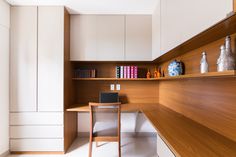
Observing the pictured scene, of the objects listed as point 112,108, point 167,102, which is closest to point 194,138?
point 112,108

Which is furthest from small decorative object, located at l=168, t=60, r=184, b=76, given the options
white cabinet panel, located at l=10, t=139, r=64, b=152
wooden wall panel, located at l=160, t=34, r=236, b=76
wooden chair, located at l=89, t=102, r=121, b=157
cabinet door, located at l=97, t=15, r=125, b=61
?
white cabinet panel, located at l=10, t=139, r=64, b=152

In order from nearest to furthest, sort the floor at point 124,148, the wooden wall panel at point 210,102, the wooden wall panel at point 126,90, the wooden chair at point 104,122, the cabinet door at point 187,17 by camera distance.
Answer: the cabinet door at point 187,17 < the wooden wall panel at point 210,102 < the wooden chair at point 104,122 < the floor at point 124,148 < the wooden wall panel at point 126,90

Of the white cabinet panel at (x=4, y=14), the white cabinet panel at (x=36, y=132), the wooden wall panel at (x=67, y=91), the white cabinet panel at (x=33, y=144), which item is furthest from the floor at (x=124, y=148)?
the white cabinet panel at (x=4, y=14)

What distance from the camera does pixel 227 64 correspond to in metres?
0.88

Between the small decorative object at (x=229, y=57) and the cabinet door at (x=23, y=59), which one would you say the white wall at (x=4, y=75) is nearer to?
the cabinet door at (x=23, y=59)

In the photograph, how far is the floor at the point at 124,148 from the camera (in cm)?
215

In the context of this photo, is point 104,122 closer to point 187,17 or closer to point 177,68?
point 177,68

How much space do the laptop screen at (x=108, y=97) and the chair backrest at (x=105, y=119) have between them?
57 centimetres

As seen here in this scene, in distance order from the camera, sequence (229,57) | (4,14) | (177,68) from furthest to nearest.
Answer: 1. (4,14)
2. (177,68)
3. (229,57)

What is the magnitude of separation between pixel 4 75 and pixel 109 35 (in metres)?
1.79

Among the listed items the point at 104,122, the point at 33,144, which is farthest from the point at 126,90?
the point at 33,144

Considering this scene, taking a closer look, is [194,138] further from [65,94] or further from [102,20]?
[102,20]

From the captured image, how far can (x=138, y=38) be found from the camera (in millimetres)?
2453

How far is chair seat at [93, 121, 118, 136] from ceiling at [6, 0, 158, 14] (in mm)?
1832
